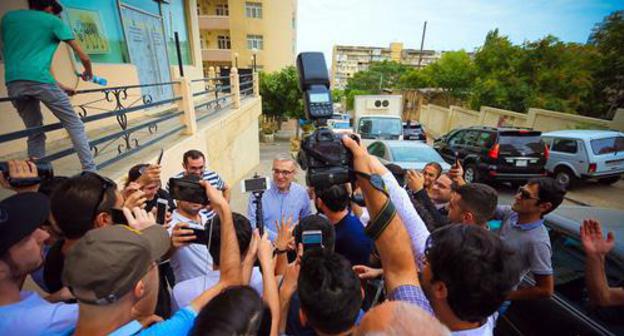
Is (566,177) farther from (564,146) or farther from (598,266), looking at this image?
(598,266)

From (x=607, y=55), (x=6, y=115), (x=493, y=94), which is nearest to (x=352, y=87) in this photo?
(x=493, y=94)

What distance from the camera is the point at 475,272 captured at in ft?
3.52

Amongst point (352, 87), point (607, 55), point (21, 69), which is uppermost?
point (607, 55)

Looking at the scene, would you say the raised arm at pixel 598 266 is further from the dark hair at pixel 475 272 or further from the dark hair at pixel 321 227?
the dark hair at pixel 321 227

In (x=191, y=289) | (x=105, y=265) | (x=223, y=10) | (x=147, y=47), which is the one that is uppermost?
(x=223, y=10)

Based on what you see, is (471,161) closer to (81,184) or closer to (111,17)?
(81,184)

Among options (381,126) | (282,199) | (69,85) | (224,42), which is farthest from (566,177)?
(224,42)

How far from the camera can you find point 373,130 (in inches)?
415

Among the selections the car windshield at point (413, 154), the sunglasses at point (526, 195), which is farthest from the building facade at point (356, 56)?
the sunglasses at point (526, 195)

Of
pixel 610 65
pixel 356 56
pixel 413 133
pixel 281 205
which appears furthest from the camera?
pixel 356 56

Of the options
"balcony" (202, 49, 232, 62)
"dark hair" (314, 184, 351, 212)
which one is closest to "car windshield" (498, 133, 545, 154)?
"dark hair" (314, 184, 351, 212)

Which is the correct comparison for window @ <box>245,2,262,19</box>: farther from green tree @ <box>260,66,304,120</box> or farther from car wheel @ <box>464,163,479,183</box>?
car wheel @ <box>464,163,479,183</box>

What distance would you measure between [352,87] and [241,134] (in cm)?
3920

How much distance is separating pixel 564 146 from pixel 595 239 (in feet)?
26.0
